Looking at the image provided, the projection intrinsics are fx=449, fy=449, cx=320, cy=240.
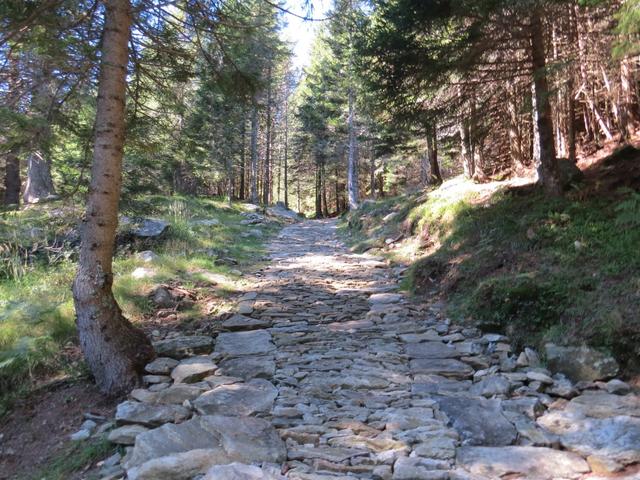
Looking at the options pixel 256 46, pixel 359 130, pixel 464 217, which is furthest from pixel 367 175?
pixel 256 46

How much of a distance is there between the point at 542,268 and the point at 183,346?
4.73 metres

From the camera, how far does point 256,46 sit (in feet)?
21.7

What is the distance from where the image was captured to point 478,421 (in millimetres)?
3543

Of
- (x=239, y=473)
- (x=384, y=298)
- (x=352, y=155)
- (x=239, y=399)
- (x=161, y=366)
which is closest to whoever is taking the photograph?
(x=239, y=473)

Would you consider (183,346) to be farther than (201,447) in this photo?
Yes

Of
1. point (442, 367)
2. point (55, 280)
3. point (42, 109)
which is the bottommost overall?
point (442, 367)

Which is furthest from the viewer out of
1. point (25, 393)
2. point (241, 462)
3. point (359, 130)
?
point (359, 130)

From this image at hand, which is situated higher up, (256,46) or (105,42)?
(256,46)

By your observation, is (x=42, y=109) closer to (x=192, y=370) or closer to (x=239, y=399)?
(x=192, y=370)

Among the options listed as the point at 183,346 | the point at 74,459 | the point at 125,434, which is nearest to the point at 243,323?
the point at 183,346

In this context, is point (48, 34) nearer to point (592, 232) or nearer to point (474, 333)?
point (474, 333)

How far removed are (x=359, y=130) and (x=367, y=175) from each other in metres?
10.9

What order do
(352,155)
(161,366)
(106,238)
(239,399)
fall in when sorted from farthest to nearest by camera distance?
(352,155), (161,366), (106,238), (239,399)

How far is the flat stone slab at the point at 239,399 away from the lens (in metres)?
3.83
